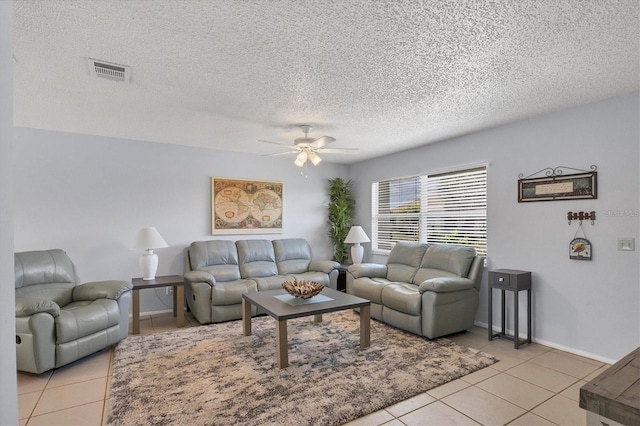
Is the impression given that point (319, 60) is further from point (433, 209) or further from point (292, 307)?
point (433, 209)

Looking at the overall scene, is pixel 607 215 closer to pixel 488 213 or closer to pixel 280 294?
pixel 488 213

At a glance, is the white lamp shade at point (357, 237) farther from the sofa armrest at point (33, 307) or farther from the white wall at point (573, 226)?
the sofa armrest at point (33, 307)

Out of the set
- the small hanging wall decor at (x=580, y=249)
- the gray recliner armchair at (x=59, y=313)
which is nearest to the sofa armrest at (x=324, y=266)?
the gray recliner armchair at (x=59, y=313)

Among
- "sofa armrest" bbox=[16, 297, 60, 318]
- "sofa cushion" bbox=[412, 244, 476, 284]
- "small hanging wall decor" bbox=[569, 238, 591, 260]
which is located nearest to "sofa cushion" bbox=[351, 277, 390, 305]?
"sofa cushion" bbox=[412, 244, 476, 284]

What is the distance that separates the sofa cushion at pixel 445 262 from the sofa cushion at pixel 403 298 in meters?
0.29

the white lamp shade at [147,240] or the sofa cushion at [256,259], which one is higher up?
the white lamp shade at [147,240]

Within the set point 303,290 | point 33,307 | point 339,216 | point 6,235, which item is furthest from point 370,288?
point 6,235

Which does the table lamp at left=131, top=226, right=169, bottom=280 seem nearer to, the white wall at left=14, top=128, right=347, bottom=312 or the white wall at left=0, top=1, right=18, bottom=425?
the white wall at left=14, top=128, right=347, bottom=312

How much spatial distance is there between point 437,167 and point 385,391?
127 inches

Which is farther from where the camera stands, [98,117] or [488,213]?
[488,213]

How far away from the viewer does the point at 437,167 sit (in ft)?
15.6

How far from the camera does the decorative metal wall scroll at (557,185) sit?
10.6ft

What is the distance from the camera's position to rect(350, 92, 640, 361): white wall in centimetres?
300

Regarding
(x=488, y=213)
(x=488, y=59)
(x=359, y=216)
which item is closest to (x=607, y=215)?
(x=488, y=213)
